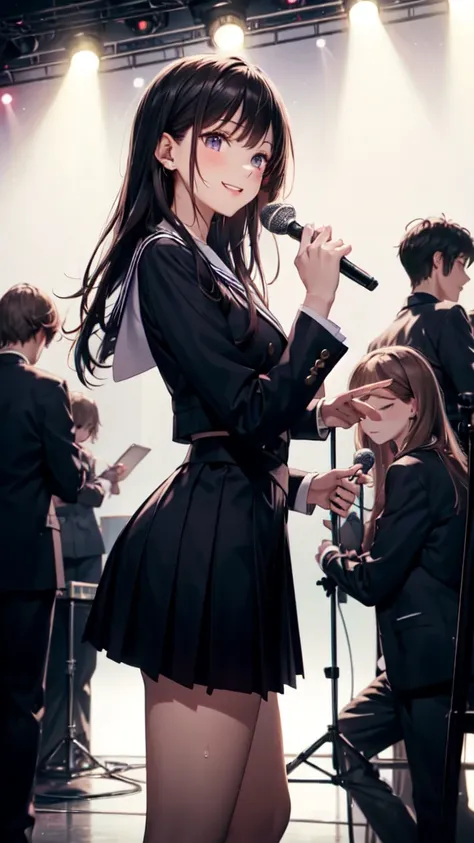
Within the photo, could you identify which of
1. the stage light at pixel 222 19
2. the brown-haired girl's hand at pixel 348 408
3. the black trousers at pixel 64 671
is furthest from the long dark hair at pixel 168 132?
the stage light at pixel 222 19

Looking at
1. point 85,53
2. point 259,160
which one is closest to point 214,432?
point 259,160

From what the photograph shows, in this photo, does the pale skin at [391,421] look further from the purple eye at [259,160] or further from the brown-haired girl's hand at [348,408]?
the purple eye at [259,160]

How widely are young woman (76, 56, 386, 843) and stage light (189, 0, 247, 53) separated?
3.82m

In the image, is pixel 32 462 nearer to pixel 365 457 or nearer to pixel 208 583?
pixel 365 457

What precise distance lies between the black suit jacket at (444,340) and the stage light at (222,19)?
235 centimetres

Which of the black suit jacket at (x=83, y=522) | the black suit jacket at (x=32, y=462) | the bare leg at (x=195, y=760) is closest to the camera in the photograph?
the bare leg at (x=195, y=760)

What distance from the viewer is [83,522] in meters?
4.22

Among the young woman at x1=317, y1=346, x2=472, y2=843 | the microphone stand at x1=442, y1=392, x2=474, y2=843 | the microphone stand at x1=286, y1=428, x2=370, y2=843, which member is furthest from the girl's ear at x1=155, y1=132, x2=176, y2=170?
the microphone stand at x1=286, y1=428, x2=370, y2=843

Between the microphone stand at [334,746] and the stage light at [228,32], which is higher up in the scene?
the stage light at [228,32]

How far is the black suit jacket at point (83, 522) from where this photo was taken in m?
4.12

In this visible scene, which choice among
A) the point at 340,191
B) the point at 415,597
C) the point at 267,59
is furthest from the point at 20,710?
the point at 267,59

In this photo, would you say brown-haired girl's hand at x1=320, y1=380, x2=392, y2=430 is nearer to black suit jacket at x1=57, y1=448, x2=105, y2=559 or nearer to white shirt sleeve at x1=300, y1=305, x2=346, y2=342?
white shirt sleeve at x1=300, y1=305, x2=346, y2=342

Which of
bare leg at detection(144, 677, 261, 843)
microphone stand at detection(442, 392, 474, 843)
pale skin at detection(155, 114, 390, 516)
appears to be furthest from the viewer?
microphone stand at detection(442, 392, 474, 843)

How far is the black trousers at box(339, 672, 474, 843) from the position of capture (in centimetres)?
236
